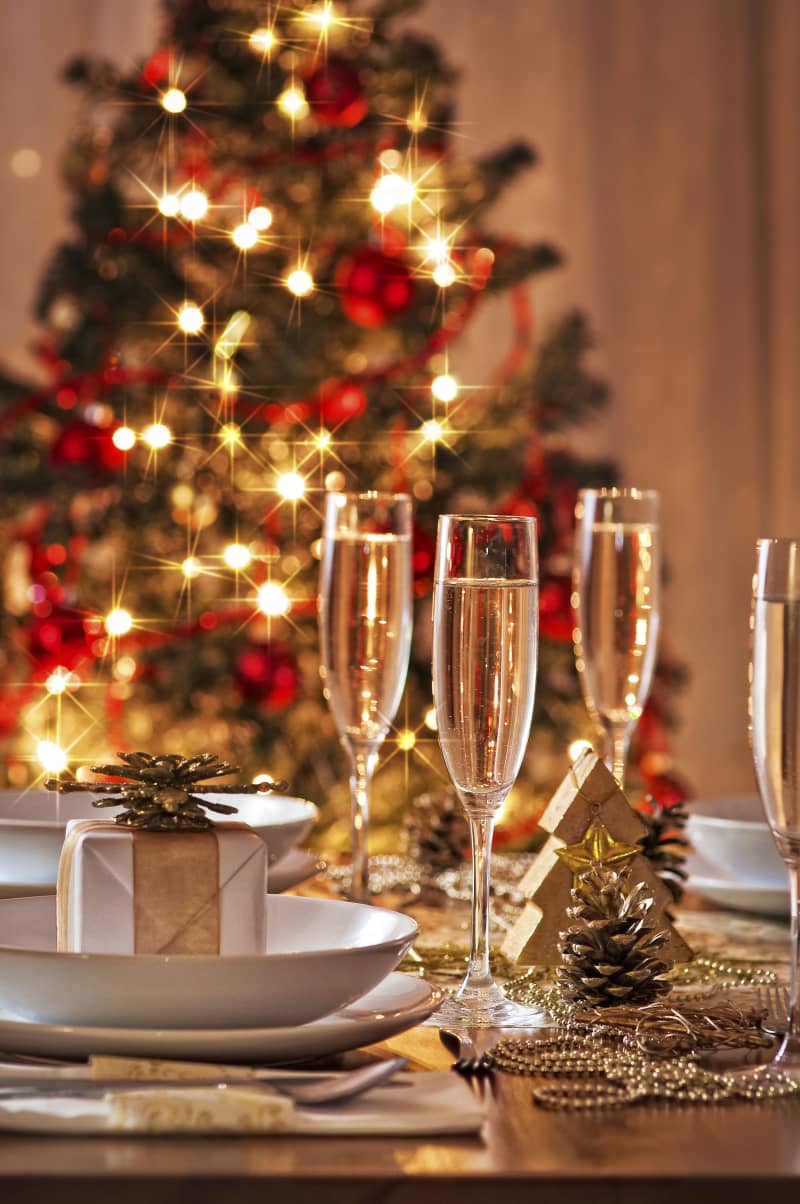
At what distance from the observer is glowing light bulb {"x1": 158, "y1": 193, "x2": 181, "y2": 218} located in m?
2.52

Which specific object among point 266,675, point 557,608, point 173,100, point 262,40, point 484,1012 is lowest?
point 484,1012

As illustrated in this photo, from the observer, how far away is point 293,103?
251 cm

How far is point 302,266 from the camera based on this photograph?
2.56 meters

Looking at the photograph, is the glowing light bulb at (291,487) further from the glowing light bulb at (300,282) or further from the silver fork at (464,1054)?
the silver fork at (464,1054)

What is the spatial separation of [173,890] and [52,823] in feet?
0.71

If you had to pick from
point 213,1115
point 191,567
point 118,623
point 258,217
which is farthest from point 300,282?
point 213,1115

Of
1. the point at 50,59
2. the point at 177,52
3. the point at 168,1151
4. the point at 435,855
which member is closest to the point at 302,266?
the point at 177,52

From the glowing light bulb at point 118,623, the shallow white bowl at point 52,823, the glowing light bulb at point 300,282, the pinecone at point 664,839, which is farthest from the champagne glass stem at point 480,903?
the glowing light bulb at point 300,282

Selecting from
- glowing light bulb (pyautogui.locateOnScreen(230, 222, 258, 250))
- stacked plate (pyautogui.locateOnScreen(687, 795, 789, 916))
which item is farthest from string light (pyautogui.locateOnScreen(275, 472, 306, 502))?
stacked plate (pyautogui.locateOnScreen(687, 795, 789, 916))

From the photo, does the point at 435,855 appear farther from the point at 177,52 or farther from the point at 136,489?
the point at 177,52

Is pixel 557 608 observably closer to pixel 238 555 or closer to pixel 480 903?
pixel 238 555

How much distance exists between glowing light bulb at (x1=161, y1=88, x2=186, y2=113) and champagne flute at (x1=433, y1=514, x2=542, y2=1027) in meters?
1.81

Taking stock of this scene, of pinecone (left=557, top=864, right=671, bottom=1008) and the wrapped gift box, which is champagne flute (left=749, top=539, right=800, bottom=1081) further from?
the wrapped gift box

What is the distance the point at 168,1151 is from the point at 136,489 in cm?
199
